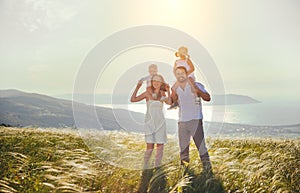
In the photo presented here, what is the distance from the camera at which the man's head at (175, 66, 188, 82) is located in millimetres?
6809

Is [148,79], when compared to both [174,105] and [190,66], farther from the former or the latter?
[190,66]

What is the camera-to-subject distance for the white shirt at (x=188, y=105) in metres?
7.14

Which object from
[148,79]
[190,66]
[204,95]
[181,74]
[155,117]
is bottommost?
[155,117]

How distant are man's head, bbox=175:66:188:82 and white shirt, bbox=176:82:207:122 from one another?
18 cm

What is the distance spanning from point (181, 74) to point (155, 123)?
1.21 m

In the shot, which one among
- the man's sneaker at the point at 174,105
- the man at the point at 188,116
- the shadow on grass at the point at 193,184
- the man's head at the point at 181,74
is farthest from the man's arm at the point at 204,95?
the shadow on grass at the point at 193,184

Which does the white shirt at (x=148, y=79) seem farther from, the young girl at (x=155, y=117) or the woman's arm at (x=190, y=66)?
the woman's arm at (x=190, y=66)

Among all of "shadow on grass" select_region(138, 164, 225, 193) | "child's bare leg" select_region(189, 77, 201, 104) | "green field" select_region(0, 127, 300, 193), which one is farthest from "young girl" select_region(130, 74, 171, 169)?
"shadow on grass" select_region(138, 164, 225, 193)

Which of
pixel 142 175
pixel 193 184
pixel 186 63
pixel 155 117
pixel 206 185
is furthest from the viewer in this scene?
pixel 155 117

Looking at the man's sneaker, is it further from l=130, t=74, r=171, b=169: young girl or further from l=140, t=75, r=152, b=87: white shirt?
l=140, t=75, r=152, b=87: white shirt

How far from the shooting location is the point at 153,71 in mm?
6949

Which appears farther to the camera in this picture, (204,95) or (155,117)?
(155,117)

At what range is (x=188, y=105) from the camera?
7.20m

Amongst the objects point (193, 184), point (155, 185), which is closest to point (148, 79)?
point (155, 185)
